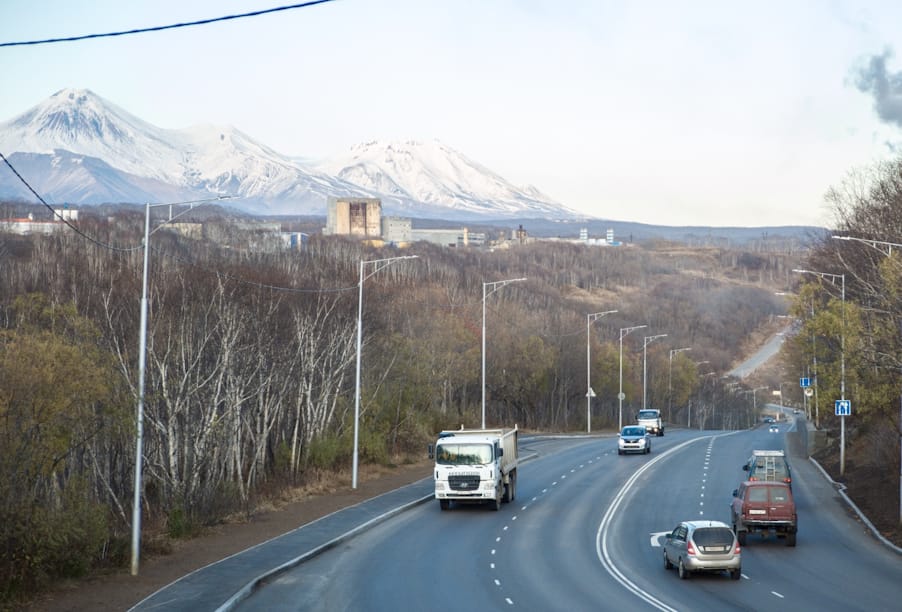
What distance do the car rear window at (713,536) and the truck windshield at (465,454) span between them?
43.5ft

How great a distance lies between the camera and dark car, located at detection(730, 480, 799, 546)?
30.9 meters

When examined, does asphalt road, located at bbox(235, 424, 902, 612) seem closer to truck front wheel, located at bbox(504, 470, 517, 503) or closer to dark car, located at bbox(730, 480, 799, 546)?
truck front wheel, located at bbox(504, 470, 517, 503)

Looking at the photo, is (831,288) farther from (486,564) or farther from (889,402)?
(486,564)

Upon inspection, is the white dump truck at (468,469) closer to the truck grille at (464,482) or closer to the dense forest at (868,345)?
the truck grille at (464,482)

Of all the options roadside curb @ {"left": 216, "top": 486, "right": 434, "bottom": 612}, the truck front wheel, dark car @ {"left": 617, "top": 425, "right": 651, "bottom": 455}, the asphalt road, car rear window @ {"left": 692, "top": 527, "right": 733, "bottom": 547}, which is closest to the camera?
roadside curb @ {"left": 216, "top": 486, "right": 434, "bottom": 612}

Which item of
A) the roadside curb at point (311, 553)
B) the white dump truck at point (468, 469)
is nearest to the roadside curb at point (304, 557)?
the roadside curb at point (311, 553)

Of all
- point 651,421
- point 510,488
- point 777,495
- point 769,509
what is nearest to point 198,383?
point 510,488

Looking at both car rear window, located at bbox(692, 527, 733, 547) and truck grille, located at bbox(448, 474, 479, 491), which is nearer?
car rear window, located at bbox(692, 527, 733, 547)

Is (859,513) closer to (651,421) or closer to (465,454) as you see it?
(465,454)

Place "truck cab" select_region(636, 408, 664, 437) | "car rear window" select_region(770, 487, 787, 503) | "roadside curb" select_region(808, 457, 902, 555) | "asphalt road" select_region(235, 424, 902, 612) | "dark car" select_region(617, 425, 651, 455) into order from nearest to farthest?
"asphalt road" select_region(235, 424, 902, 612)
"roadside curb" select_region(808, 457, 902, 555)
"car rear window" select_region(770, 487, 787, 503)
"dark car" select_region(617, 425, 651, 455)
"truck cab" select_region(636, 408, 664, 437)

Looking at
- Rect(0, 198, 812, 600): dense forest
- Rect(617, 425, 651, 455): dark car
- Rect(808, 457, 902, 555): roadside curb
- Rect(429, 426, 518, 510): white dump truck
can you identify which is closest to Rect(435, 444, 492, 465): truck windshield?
Rect(429, 426, 518, 510): white dump truck

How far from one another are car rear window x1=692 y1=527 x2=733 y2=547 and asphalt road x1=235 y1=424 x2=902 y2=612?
36.9 inches

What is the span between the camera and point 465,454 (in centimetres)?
3831

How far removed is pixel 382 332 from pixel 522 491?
62.8 feet
